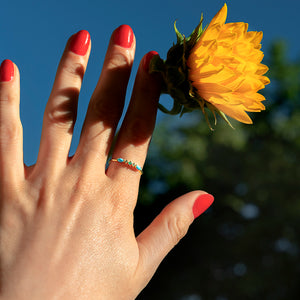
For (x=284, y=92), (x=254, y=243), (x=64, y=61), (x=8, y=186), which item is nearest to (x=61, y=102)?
(x=64, y=61)

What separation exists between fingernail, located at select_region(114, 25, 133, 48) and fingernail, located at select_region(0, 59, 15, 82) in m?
0.38

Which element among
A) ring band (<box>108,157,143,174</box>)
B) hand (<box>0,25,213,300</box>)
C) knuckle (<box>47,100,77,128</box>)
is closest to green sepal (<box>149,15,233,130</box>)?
hand (<box>0,25,213,300</box>)

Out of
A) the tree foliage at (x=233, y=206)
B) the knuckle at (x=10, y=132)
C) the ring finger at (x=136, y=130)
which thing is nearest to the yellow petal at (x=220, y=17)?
the ring finger at (x=136, y=130)

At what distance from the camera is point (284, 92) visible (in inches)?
343

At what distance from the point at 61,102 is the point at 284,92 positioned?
8222 millimetres

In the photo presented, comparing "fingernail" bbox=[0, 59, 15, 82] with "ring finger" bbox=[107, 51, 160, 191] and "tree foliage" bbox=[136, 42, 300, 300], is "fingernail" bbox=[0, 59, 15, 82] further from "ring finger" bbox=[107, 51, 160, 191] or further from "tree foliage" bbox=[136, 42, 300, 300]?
"tree foliage" bbox=[136, 42, 300, 300]

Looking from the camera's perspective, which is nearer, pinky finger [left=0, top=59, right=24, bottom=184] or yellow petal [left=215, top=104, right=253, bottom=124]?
yellow petal [left=215, top=104, right=253, bottom=124]

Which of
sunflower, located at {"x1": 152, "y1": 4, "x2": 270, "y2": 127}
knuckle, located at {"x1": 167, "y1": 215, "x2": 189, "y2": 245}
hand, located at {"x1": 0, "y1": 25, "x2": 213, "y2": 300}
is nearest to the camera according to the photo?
sunflower, located at {"x1": 152, "y1": 4, "x2": 270, "y2": 127}

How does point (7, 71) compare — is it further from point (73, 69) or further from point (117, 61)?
point (117, 61)

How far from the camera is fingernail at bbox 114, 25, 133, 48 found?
1301mm

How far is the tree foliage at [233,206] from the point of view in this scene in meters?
6.84

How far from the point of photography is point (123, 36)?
1.31m

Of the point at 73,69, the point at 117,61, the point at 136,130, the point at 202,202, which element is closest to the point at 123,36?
A: the point at 117,61

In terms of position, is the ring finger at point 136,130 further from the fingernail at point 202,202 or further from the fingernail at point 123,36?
the fingernail at point 202,202
